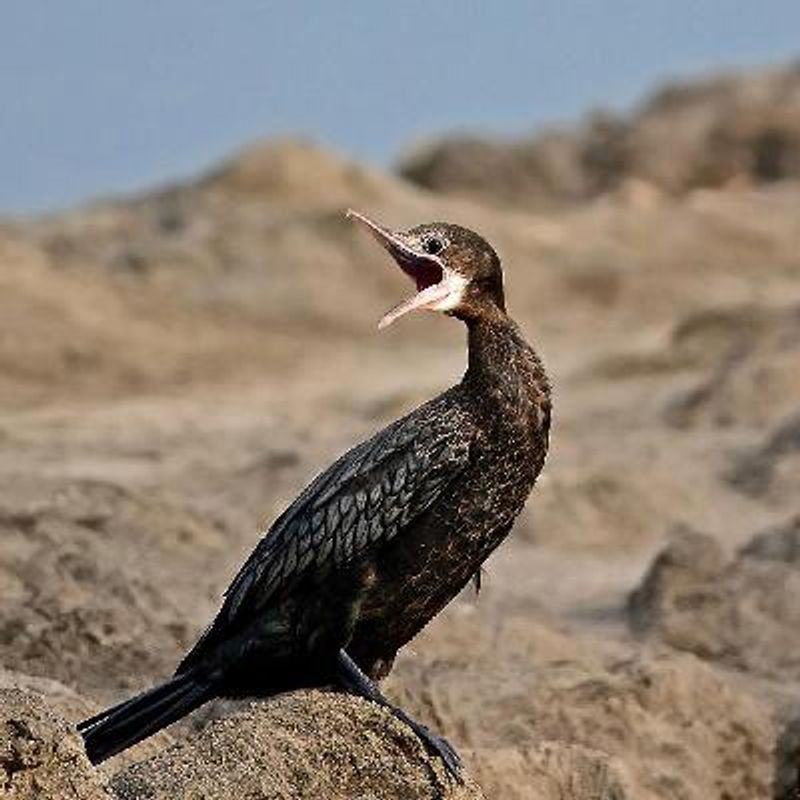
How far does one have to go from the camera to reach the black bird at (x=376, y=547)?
6.55 meters

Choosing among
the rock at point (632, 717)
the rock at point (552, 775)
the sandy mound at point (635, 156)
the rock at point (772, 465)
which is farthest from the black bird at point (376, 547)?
the sandy mound at point (635, 156)

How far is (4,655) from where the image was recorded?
8672 millimetres

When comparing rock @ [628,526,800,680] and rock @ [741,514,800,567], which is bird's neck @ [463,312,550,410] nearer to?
Answer: rock @ [628,526,800,680]

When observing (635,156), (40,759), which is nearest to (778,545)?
(40,759)

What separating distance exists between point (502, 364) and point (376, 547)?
50cm

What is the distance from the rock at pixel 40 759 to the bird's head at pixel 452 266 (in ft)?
5.18

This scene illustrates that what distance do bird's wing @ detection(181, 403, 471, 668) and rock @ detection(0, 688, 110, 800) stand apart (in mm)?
1077

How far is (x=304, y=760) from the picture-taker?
6.21 m

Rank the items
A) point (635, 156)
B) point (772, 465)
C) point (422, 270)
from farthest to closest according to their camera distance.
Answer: point (635, 156) → point (772, 465) → point (422, 270)

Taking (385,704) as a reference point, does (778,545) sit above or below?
below

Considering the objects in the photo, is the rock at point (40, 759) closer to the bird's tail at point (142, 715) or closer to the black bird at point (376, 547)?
the bird's tail at point (142, 715)

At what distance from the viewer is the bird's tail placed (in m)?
6.43

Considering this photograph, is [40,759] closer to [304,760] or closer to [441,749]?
[304,760]

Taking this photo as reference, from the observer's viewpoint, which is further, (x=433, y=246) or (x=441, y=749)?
(x=433, y=246)
